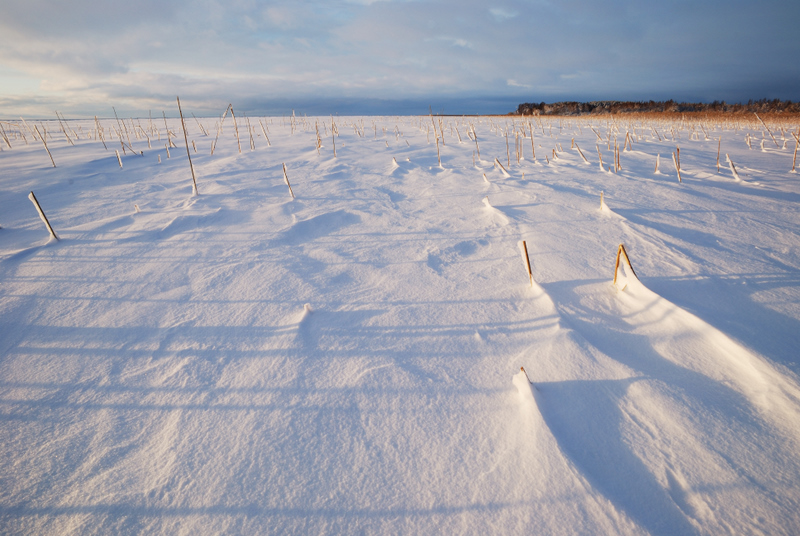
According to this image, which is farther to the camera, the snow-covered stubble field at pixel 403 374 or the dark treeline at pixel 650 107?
the dark treeline at pixel 650 107

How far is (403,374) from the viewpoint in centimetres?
108

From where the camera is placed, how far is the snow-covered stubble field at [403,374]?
75 centimetres

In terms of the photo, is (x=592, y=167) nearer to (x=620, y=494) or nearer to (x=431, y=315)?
(x=431, y=315)

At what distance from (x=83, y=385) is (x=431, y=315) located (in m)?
1.27

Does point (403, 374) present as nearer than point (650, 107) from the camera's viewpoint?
Yes

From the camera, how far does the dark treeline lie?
52.9ft

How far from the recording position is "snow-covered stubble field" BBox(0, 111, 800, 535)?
75cm

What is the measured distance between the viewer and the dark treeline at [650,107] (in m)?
16.1

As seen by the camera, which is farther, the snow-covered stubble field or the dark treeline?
the dark treeline

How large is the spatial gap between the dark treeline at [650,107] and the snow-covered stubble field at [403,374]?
1634 cm

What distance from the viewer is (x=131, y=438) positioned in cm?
92

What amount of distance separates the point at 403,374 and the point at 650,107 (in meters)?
30.7

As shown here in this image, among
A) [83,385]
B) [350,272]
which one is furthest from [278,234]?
[83,385]

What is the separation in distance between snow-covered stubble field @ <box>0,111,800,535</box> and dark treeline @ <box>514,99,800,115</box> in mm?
16343
